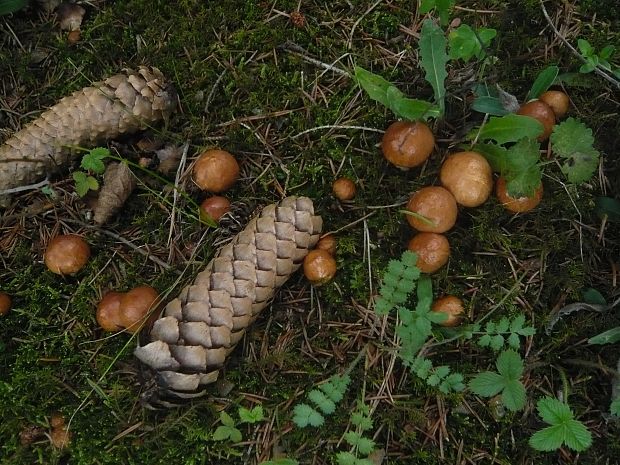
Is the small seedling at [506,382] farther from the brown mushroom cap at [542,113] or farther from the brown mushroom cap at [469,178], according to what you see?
the brown mushroom cap at [542,113]

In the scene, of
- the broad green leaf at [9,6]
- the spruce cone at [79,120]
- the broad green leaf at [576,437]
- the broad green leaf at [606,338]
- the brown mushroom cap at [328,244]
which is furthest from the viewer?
the broad green leaf at [9,6]

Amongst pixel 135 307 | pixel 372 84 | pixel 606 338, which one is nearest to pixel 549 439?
pixel 606 338

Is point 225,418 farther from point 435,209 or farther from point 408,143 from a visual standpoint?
point 408,143

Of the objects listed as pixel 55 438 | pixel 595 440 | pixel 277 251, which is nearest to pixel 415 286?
pixel 277 251

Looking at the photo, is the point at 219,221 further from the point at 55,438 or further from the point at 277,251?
the point at 55,438

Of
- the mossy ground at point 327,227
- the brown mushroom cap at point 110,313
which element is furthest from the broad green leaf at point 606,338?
the brown mushroom cap at point 110,313

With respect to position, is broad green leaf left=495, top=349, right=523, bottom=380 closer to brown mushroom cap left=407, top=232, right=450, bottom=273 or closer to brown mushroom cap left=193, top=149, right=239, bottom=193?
brown mushroom cap left=407, top=232, right=450, bottom=273

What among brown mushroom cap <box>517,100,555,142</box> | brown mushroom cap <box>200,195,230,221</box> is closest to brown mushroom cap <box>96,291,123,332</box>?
brown mushroom cap <box>200,195,230,221</box>

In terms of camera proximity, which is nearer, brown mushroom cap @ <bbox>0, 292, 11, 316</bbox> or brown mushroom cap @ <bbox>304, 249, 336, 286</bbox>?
brown mushroom cap @ <bbox>304, 249, 336, 286</bbox>
